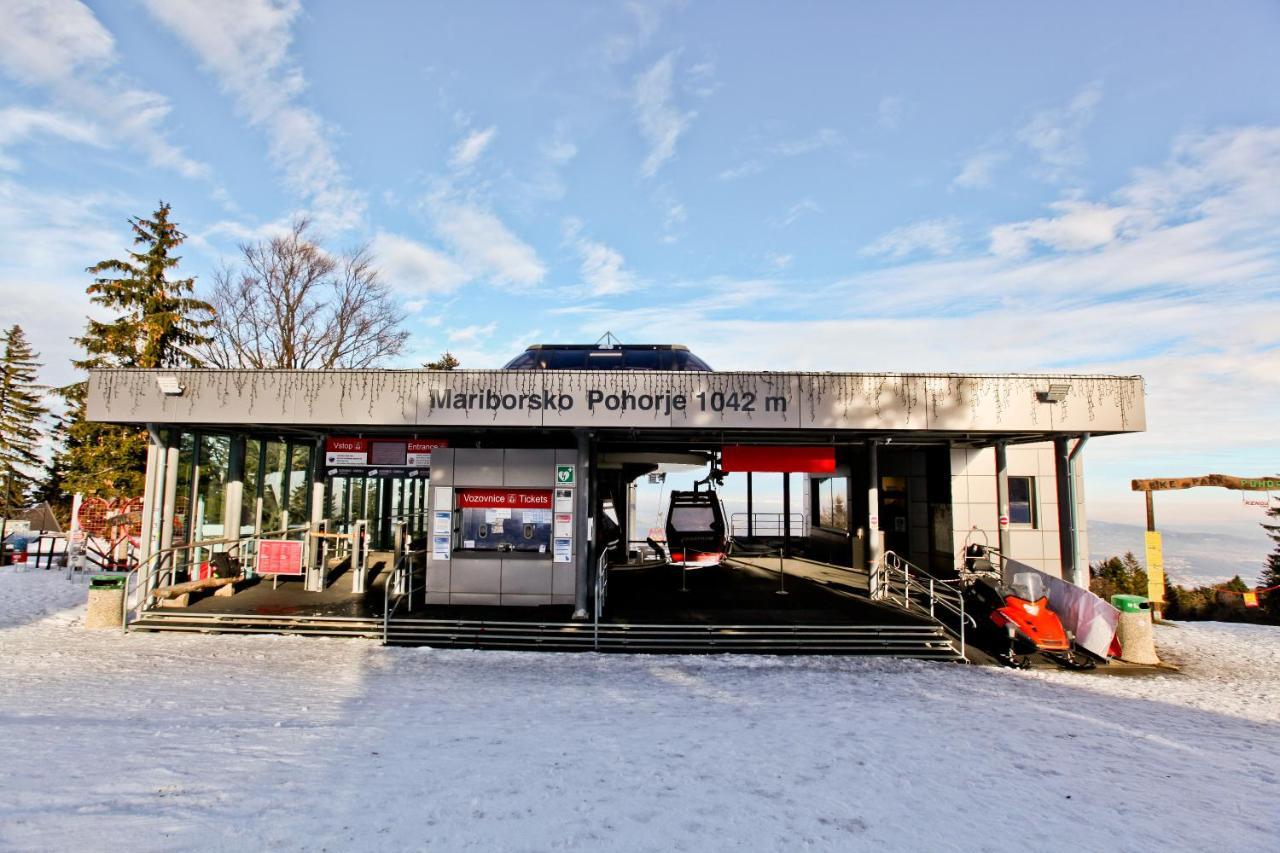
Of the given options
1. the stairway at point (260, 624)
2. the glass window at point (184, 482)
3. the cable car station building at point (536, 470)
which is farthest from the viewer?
the glass window at point (184, 482)

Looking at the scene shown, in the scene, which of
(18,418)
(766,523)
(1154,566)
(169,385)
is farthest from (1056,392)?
(18,418)

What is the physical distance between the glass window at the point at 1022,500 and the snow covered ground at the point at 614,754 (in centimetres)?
613

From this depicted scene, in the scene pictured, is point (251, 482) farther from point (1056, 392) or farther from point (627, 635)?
point (1056, 392)

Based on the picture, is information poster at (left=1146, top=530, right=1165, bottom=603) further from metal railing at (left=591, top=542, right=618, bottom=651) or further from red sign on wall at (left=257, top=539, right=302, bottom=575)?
red sign on wall at (left=257, top=539, right=302, bottom=575)

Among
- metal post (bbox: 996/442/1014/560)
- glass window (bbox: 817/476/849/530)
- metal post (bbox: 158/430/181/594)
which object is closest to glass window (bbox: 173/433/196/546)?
metal post (bbox: 158/430/181/594)

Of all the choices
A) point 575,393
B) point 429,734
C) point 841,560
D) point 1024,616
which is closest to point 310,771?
point 429,734

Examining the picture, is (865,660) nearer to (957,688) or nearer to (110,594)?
(957,688)

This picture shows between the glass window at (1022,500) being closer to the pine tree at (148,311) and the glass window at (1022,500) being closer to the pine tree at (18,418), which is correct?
the pine tree at (148,311)

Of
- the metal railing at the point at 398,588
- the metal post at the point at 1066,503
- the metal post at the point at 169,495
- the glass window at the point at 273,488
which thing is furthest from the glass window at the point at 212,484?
the metal post at the point at 1066,503

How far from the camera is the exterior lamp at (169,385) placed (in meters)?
11.3

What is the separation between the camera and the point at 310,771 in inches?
200

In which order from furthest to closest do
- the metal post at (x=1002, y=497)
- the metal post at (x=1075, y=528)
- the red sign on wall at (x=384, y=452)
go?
the metal post at (x=1002, y=497) → the red sign on wall at (x=384, y=452) → the metal post at (x=1075, y=528)

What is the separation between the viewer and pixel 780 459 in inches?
514

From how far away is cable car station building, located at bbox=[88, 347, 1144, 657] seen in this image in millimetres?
10961
